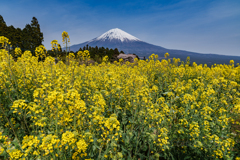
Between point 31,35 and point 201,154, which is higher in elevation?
point 31,35

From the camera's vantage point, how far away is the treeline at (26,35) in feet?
111

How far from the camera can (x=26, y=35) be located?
35.1 meters

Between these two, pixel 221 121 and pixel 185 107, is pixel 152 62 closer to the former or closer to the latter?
pixel 185 107

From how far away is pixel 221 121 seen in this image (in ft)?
11.2

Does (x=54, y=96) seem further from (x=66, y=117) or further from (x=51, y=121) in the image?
(x=51, y=121)

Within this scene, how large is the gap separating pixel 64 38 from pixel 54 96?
3.63m

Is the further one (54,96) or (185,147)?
(185,147)

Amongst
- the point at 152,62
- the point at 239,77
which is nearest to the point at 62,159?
the point at 152,62

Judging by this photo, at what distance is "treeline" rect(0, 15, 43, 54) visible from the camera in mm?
33713

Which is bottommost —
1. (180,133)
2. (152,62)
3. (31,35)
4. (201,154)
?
(201,154)

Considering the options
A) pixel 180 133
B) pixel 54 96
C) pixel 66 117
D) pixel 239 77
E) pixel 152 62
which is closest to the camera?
pixel 54 96

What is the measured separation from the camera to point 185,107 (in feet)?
14.9

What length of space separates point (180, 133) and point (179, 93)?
234 centimetres

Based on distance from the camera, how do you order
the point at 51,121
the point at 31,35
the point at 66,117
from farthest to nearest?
1. the point at 31,35
2. the point at 51,121
3. the point at 66,117
